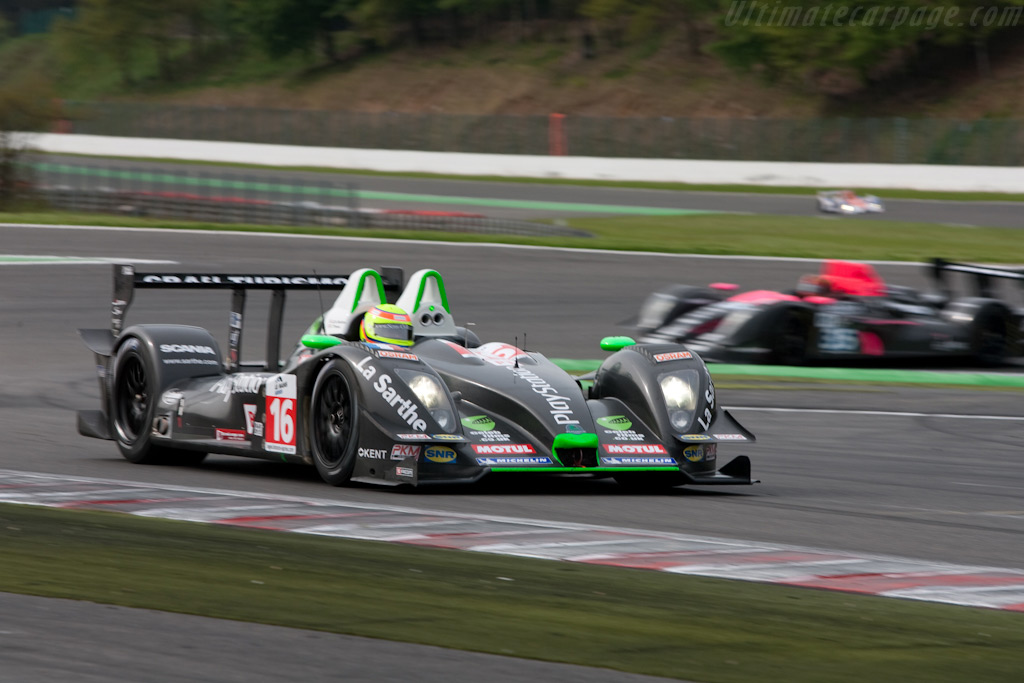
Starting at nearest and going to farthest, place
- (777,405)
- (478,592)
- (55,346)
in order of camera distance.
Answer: (478,592)
(777,405)
(55,346)

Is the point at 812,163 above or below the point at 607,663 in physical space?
above

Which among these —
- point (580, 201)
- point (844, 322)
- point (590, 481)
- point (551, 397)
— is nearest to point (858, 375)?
point (844, 322)

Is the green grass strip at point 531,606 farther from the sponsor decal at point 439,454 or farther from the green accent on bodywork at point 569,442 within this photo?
the green accent on bodywork at point 569,442

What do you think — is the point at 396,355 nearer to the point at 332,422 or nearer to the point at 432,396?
the point at 432,396

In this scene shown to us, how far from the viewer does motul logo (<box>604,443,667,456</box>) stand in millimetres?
8711

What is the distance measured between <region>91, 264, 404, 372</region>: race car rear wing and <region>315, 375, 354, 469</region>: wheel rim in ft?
5.29

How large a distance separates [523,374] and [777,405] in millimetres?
5638

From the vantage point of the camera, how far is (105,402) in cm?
1079

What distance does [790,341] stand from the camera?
54.9 ft

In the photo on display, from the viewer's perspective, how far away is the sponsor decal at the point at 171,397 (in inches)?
394

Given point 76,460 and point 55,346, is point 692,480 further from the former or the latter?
point 55,346

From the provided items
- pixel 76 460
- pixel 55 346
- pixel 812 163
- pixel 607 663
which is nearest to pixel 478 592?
pixel 607 663

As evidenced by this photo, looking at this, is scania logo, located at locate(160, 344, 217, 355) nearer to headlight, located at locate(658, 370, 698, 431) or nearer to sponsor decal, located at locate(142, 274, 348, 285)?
sponsor decal, located at locate(142, 274, 348, 285)

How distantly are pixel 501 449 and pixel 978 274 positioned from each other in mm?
9818
